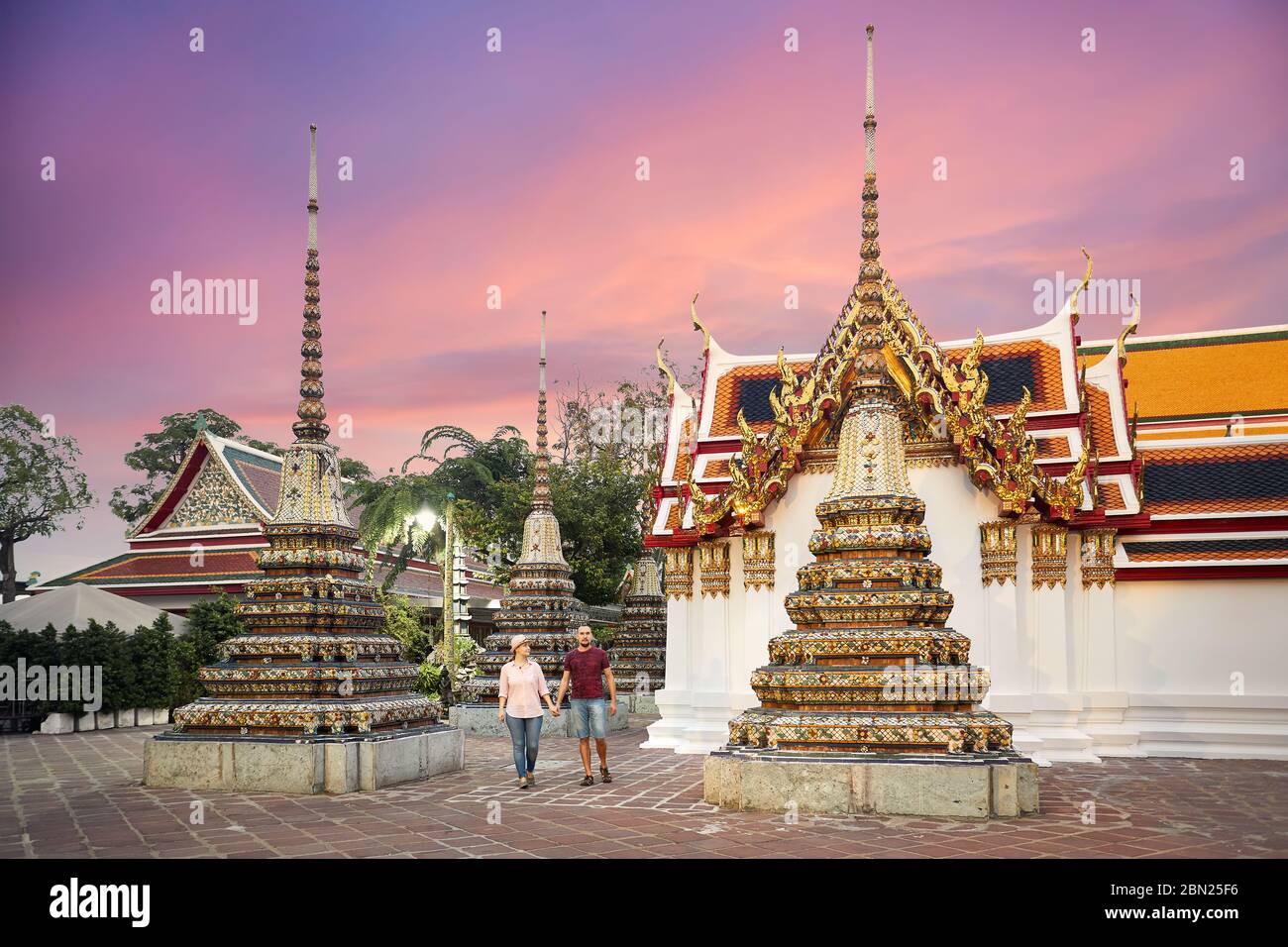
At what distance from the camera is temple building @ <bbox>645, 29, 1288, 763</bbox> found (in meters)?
14.5

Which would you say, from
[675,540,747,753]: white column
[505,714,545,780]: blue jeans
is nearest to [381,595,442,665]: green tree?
[675,540,747,753]: white column

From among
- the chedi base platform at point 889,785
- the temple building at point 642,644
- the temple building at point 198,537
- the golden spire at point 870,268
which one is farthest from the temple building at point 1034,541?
the temple building at point 198,537

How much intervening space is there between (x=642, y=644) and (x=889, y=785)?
15.8 metres

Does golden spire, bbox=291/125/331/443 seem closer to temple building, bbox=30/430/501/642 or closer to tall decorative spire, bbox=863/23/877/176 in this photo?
tall decorative spire, bbox=863/23/877/176

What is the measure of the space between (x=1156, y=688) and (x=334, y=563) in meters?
11.9

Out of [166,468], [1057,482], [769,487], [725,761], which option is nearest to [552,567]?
[769,487]

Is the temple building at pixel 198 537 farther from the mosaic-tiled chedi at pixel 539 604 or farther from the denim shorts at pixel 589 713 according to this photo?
the denim shorts at pixel 589 713

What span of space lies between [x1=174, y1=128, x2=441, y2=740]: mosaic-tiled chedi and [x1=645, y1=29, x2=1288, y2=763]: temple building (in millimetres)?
5106

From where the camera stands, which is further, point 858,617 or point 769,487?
point 769,487

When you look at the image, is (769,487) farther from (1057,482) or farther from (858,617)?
(858,617)

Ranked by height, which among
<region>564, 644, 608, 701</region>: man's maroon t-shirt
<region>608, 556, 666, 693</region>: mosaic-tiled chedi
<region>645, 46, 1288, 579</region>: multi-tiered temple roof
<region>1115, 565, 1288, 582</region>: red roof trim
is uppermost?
<region>645, 46, 1288, 579</region>: multi-tiered temple roof

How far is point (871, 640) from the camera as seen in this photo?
9602 millimetres

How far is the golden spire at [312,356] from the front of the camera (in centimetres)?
1227

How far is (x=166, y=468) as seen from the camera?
46.3m
